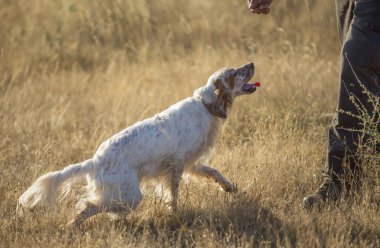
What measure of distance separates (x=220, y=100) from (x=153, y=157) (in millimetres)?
700

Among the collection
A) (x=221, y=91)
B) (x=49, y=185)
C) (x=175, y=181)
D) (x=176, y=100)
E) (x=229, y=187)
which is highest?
(x=221, y=91)

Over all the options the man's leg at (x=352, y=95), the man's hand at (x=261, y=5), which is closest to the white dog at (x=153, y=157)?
the man's hand at (x=261, y=5)

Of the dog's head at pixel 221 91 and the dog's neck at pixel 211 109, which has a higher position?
the dog's head at pixel 221 91

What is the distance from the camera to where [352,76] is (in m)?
4.74

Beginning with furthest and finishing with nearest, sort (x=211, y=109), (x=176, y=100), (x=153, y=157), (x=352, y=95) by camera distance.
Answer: (x=176, y=100), (x=211, y=109), (x=153, y=157), (x=352, y=95)

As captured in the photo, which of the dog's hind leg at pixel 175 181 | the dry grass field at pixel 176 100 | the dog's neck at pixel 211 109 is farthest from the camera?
the dog's neck at pixel 211 109

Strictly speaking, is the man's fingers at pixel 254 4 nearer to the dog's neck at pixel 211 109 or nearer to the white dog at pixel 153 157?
Result: the white dog at pixel 153 157

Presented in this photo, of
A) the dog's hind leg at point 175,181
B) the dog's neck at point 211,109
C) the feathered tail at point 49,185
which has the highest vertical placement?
the dog's neck at point 211,109

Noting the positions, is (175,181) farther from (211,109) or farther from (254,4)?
(254,4)

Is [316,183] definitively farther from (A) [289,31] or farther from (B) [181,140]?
(A) [289,31]

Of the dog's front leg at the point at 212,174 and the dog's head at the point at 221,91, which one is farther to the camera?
the dog's front leg at the point at 212,174

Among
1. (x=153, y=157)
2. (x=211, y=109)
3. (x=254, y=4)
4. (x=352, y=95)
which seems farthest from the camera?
(x=254, y=4)

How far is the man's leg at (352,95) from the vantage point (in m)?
4.62

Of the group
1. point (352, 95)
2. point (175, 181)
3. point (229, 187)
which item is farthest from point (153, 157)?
point (352, 95)
